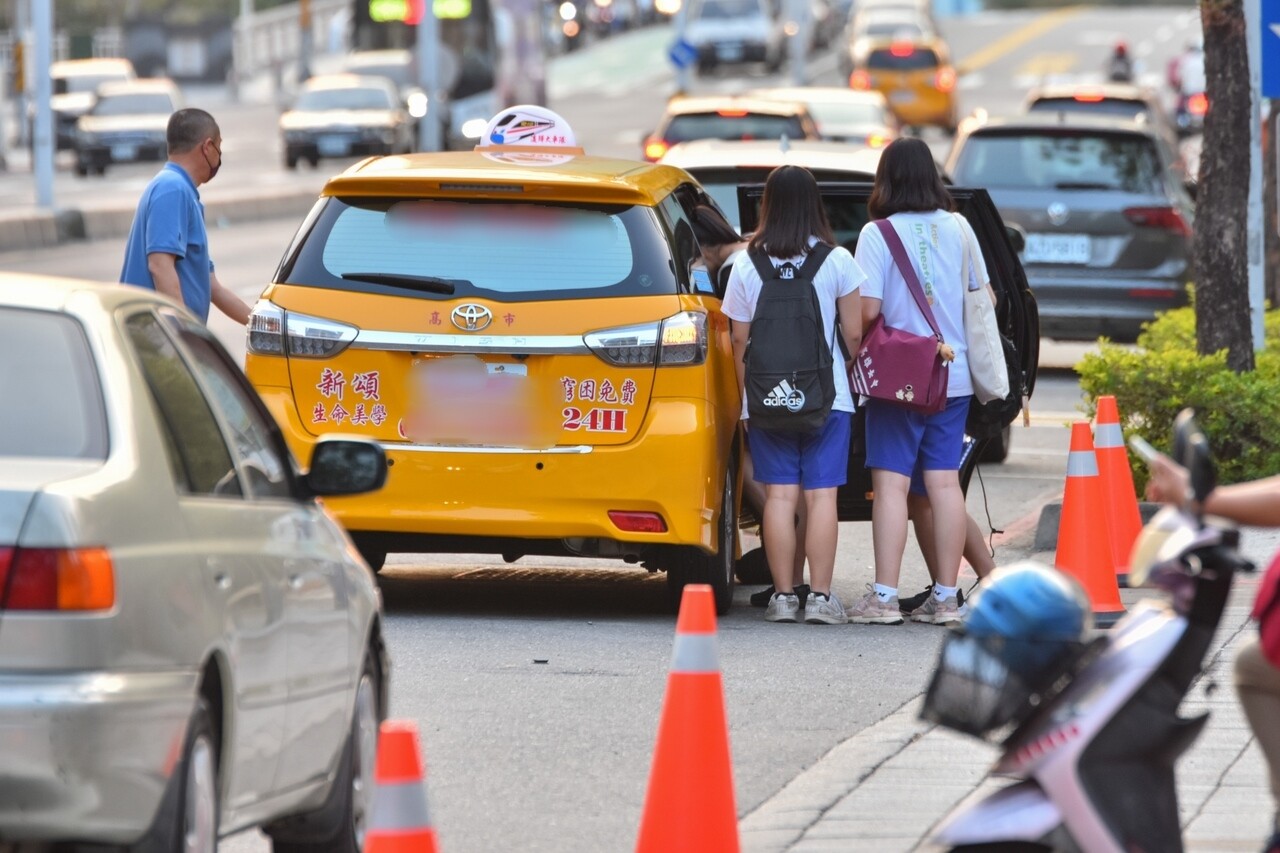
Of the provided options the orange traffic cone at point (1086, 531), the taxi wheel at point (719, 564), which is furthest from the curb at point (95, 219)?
the orange traffic cone at point (1086, 531)

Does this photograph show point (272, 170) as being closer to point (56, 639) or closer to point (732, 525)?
point (732, 525)

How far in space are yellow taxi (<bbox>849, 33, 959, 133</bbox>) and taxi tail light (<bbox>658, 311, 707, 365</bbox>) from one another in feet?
146

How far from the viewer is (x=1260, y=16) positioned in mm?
12086

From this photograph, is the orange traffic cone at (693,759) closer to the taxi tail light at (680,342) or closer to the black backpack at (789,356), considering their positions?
the taxi tail light at (680,342)

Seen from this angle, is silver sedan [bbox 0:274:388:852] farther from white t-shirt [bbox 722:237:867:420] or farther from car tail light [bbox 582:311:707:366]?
white t-shirt [bbox 722:237:867:420]

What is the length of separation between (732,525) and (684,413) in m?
0.78

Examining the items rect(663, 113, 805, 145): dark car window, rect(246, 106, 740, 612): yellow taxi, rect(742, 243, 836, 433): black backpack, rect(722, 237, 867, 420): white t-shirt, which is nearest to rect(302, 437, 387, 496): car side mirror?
rect(246, 106, 740, 612): yellow taxi

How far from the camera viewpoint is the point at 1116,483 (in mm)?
9891

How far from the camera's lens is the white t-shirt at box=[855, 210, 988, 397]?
9203 millimetres

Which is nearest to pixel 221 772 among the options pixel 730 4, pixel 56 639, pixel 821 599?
pixel 56 639

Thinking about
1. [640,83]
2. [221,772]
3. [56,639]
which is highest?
[56,639]

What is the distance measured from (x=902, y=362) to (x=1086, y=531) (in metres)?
0.89

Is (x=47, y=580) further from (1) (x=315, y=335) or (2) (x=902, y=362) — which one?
(2) (x=902, y=362)

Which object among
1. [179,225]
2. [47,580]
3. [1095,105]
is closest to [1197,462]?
[47,580]
